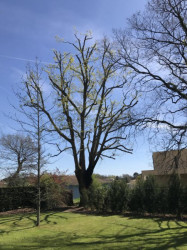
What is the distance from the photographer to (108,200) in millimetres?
15258

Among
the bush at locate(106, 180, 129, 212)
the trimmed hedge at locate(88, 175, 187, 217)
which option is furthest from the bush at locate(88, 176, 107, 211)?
the bush at locate(106, 180, 129, 212)

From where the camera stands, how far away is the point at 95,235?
29.2 feet

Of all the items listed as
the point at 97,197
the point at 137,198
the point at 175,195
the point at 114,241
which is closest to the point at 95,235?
the point at 114,241

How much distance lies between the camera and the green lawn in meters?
7.37

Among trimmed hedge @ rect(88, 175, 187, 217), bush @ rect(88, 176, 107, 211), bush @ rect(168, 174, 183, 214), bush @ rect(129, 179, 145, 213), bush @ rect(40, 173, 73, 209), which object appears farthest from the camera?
bush @ rect(40, 173, 73, 209)

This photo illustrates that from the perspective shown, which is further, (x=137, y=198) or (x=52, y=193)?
(x=52, y=193)

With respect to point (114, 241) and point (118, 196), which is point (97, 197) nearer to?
point (118, 196)

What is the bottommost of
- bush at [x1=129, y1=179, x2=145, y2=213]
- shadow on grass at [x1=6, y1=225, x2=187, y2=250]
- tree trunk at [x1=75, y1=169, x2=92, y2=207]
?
shadow on grass at [x1=6, y1=225, x2=187, y2=250]

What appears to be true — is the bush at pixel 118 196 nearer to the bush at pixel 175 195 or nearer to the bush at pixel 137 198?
the bush at pixel 137 198

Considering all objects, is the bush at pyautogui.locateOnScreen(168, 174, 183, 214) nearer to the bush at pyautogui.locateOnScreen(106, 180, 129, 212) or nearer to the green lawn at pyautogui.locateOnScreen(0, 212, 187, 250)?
the green lawn at pyautogui.locateOnScreen(0, 212, 187, 250)

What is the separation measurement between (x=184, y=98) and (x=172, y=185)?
4813mm

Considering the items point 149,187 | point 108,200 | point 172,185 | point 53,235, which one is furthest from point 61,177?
point 53,235

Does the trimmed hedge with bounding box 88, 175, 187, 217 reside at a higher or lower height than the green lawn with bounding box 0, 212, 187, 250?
higher

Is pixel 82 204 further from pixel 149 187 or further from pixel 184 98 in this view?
pixel 184 98
